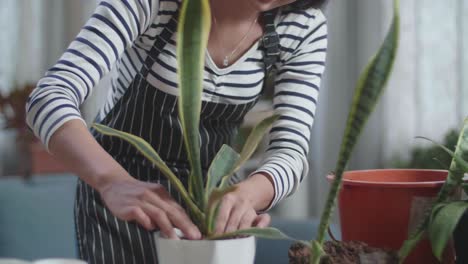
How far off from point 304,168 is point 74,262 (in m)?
0.48

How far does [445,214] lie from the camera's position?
74 centimetres

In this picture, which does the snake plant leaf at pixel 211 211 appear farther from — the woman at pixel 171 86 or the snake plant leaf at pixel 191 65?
the woman at pixel 171 86

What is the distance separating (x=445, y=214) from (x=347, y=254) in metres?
0.12

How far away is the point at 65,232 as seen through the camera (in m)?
2.50

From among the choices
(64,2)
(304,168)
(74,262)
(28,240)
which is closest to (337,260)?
(74,262)

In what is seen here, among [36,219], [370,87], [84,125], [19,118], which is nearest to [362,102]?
[370,87]

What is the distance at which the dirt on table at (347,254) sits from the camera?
68 cm

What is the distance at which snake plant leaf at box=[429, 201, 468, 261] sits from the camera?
0.72 m

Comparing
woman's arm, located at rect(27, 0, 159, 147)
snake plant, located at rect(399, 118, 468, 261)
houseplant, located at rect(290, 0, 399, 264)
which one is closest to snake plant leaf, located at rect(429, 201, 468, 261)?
snake plant, located at rect(399, 118, 468, 261)

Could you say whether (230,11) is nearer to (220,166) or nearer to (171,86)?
(171,86)

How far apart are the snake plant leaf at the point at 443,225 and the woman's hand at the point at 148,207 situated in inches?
9.7

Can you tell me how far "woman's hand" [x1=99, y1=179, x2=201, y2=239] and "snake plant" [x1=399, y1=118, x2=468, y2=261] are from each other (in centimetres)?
23

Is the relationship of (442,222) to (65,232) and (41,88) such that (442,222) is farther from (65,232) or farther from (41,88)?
(65,232)

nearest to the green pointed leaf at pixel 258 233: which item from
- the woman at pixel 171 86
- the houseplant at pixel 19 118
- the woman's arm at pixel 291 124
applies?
A: the woman's arm at pixel 291 124
